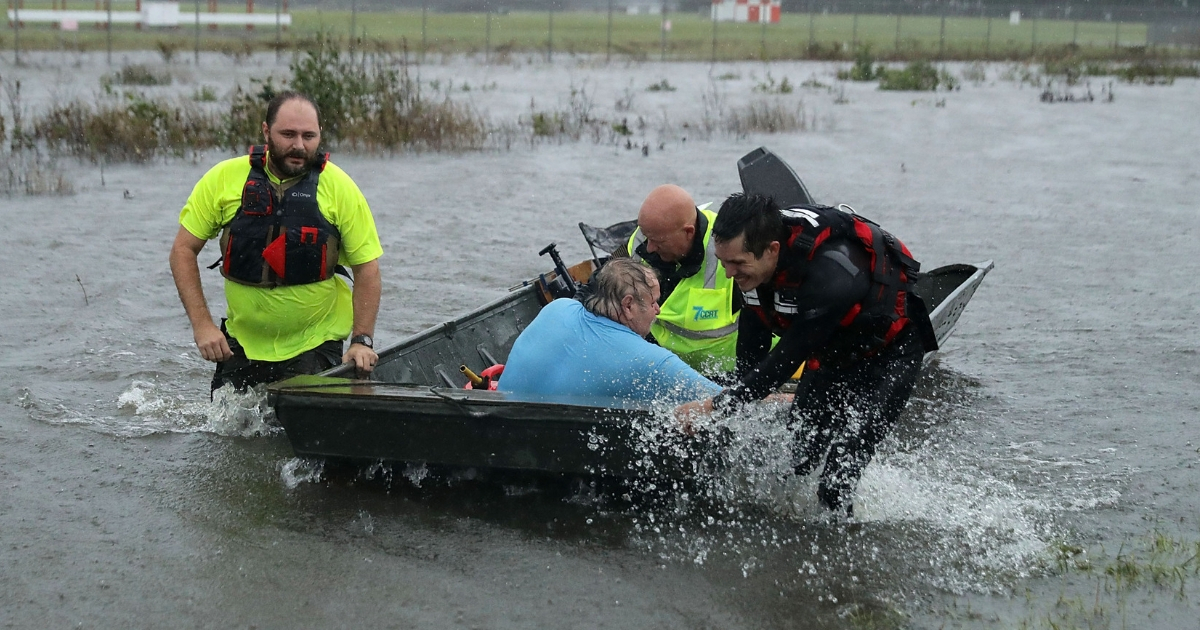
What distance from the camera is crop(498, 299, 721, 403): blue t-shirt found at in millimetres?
5230

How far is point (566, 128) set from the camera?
2005 centimetres

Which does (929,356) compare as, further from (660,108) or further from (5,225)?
(660,108)

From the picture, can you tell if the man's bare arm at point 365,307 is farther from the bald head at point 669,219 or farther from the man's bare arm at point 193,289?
the bald head at point 669,219

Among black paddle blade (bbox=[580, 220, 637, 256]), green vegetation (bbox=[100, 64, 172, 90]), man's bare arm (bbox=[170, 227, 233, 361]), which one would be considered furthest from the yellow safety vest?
green vegetation (bbox=[100, 64, 172, 90])

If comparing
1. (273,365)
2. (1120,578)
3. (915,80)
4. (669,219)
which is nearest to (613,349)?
(669,219)

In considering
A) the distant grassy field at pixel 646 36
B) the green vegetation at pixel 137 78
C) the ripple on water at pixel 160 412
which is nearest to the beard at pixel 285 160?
the ripple on water at pixel 160 412

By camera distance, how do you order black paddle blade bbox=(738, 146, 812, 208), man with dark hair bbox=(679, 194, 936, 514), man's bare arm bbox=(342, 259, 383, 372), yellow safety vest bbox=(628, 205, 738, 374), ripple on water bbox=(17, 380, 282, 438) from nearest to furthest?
man with dark hair bbox=(679, 194, 936, 514)
man's bare arm bbox=(342, 259, 383, 372)
yellow safety vest bbox=(628, 205, 738, 374)
ripple on water bbox=(17, 380, 282, 438)
black paddle blade bbox=(738, 146, 812, 208)

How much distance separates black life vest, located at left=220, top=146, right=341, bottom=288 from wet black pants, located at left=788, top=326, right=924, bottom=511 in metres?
2.42

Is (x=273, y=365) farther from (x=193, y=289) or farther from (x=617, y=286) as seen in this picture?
(x=617, y=286)

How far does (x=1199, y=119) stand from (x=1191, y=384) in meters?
17.2

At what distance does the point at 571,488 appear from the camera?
6051 mm

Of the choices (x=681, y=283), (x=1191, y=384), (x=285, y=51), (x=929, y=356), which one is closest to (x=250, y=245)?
(x=681, y=283)

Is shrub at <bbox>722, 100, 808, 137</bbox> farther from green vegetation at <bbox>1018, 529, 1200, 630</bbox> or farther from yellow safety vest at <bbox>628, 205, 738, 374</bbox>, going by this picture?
green vegetation at <bbox>1018, 529, 1200, 630</bbox>

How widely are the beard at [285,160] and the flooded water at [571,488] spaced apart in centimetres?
137
